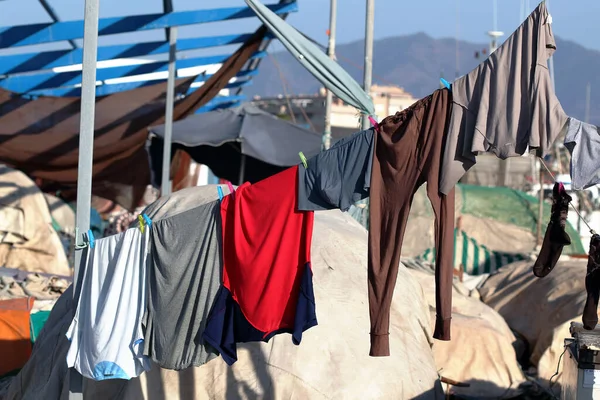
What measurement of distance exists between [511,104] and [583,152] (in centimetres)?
58

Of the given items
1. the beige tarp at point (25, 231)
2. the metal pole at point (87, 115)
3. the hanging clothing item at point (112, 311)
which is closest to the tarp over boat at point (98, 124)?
the beige tarp at point (25, 231)

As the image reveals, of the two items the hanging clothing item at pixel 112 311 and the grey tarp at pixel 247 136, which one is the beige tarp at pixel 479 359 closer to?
the grey tarp at pixel 247 136

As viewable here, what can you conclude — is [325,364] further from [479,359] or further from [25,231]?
[25,231]

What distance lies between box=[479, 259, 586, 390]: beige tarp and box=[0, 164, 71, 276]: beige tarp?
8132mm

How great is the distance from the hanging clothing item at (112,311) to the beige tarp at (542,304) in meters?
6.16

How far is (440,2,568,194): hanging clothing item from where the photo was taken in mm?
4977

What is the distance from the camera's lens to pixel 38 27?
12992 millimetres

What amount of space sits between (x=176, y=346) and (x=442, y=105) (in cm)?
274

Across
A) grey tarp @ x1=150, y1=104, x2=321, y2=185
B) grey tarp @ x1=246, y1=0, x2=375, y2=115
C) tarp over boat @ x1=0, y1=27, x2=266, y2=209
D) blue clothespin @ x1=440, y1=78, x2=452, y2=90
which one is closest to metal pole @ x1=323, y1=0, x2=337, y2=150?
grey tarp @ x1=150, y1=104, x2=321, y2=185

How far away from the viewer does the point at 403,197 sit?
5.53 m

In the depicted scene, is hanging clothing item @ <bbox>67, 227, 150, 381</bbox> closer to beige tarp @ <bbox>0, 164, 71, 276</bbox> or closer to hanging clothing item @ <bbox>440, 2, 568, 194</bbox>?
hanging clothing item @ <bbox>440, 2, 568, 194</bbox>

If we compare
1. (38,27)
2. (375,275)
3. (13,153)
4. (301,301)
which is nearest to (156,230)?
(301,301)

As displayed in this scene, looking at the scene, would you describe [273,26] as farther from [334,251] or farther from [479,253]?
[479,253]

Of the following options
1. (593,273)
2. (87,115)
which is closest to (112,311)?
(87,115)
